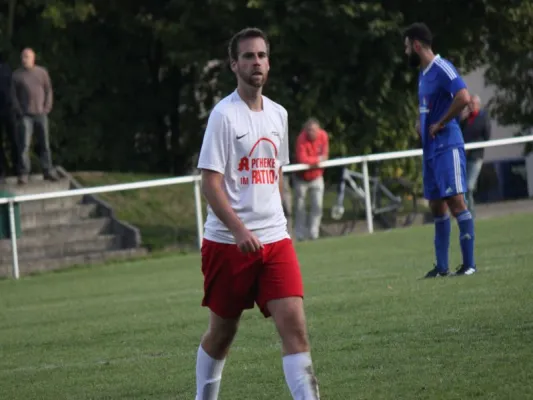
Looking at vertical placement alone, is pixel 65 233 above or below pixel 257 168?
below

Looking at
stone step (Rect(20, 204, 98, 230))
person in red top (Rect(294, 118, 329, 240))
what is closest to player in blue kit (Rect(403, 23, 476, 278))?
person in red top (Rect(294, 118, 329, 240))

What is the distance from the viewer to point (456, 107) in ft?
44.9

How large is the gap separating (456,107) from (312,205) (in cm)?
1217

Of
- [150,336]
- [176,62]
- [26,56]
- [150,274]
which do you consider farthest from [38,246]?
[150,336]

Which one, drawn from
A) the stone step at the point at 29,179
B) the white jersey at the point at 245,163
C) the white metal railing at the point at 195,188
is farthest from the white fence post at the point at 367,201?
the white jersey at the point at 245,163

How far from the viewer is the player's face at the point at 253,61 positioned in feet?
25.4

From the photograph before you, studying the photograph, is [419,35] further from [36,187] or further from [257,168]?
[36,187]

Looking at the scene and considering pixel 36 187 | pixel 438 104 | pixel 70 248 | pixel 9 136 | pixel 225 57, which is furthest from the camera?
pixel 225 57

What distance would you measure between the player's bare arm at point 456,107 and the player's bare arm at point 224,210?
6170mm

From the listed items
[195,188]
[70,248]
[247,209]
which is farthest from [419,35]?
[70,248]

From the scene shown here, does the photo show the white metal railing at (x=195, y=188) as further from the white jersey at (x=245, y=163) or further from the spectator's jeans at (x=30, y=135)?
the white jersey at (x=245, y=163)

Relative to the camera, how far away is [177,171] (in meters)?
35.3

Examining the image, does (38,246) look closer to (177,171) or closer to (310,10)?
(310,10)

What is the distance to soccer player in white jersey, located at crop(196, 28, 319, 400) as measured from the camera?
25.2 feet
